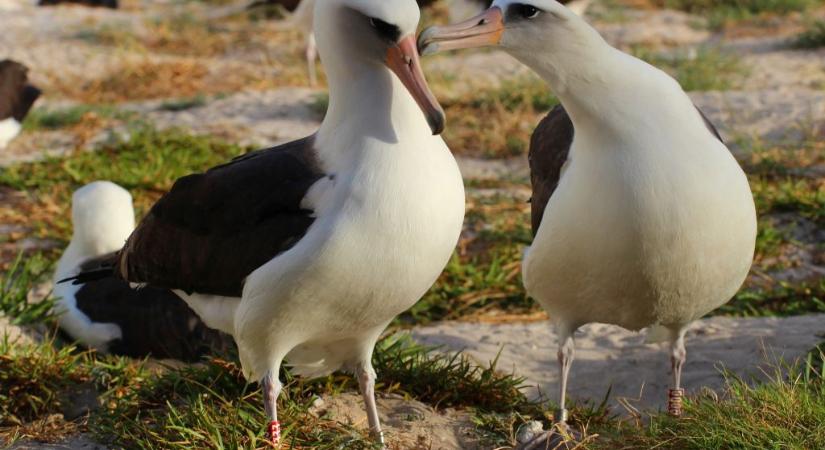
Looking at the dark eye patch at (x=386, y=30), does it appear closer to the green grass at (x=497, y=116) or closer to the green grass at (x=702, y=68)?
the green grass at (x=497, y=116)

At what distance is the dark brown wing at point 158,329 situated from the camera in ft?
17.4

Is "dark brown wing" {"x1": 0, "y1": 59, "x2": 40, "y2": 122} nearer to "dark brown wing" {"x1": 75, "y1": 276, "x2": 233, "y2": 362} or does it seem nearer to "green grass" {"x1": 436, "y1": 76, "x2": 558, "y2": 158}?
"green grass" {"x1": 436, "y1": 76, "x2": 558, "y2": 158}

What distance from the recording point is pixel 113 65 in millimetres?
11000

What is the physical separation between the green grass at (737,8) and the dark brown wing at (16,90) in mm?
6267

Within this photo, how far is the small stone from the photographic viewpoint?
3816 mm

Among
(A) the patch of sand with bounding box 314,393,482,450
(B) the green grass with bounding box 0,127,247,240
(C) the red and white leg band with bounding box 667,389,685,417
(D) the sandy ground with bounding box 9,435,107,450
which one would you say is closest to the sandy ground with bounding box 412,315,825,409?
(A) the patch of sand with bounding box 314,393,482,450

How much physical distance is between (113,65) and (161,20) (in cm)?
208

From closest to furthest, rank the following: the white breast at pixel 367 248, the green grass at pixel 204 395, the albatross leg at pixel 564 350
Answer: the white breast at pixel 367 248 → the green grass at pixel 204 395 → the albatross leg at pixel 564 350

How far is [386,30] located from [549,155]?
0.96m

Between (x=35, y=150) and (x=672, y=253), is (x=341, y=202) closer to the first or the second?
(x=672, y=253)

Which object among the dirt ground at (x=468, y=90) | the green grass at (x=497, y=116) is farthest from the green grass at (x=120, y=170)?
the green grass at (x=497, y=116)

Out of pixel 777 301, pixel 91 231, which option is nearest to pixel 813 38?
pixel 777 301

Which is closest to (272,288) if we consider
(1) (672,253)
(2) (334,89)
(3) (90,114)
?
(2) (334,89)

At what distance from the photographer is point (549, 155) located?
4141 millimetres
